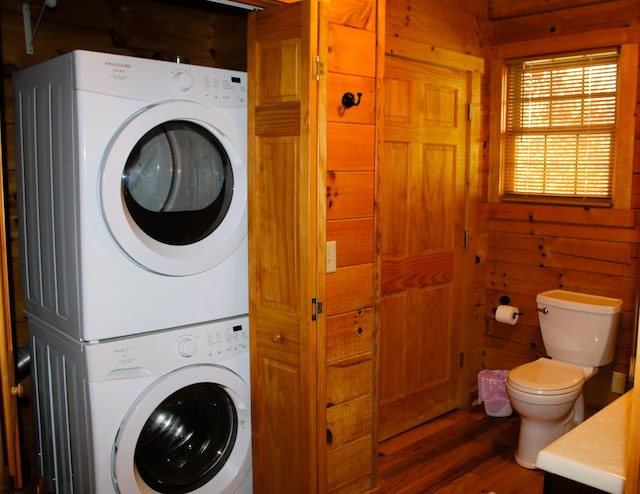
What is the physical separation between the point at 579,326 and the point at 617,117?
1090 millimetres

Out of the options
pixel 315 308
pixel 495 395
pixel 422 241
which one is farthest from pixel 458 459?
pixel 315 308

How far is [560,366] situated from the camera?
3.23 meters

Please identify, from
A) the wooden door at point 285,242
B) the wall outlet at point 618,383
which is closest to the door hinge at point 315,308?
the wooden door at point 285,242

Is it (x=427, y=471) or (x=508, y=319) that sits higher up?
(x=508, y=319)

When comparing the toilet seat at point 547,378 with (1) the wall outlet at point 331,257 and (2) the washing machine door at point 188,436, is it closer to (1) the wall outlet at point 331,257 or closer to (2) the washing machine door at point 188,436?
(1) the wall outlet at point 331,257

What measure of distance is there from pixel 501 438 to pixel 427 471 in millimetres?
569

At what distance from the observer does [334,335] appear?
2406mm

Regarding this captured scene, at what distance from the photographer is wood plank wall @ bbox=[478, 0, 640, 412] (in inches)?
128

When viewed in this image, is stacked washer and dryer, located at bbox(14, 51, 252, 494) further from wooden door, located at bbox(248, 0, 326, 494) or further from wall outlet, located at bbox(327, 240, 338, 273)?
wall outlet, located at bbox(327, 240, 338, 273)

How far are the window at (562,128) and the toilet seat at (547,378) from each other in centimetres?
89

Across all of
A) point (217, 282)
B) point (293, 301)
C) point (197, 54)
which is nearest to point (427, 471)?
point (293, 301)

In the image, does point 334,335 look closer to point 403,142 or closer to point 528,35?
point 403,142

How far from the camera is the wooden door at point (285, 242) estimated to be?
7.07 ft

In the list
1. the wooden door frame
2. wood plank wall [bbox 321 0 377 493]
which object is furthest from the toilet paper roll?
the wooden door frame
